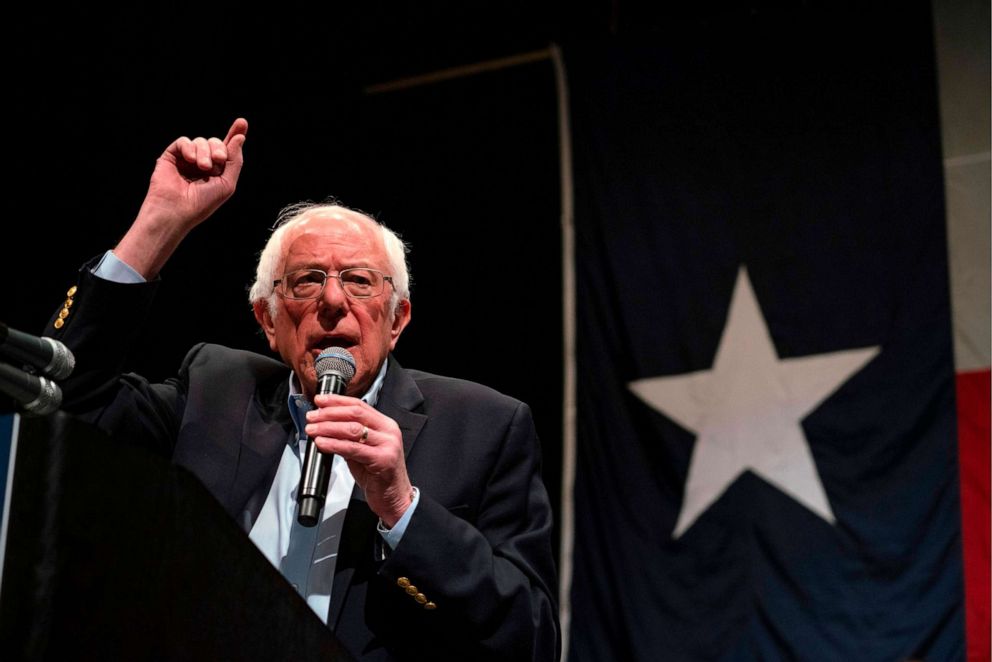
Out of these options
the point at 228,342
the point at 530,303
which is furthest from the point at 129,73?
the point at 530,303

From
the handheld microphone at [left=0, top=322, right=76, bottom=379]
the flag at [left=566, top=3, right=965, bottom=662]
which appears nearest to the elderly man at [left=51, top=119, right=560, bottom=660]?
the handheld microphone at [left=0, top=322, right=76, bottom=379]

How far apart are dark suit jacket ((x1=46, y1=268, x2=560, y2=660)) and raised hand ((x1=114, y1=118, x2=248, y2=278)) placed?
2.4 inches

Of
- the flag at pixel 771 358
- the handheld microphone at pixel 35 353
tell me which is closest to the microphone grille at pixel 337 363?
the handheld microphone at pixel 35 353

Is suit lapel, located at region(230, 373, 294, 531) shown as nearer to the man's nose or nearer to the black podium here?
the man's nose

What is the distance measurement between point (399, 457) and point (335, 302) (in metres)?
0.48

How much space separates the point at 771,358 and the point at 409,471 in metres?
2.52

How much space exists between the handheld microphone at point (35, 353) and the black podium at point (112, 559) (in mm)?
182

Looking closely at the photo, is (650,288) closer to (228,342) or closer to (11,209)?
(228,342)

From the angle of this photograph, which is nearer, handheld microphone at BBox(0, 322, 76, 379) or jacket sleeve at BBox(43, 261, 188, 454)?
handheld microphone at BBox(0, 322, 76, 379)

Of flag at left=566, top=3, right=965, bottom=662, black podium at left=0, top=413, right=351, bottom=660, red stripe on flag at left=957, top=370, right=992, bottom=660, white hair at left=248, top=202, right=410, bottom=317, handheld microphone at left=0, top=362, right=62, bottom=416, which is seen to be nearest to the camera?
black podium at left=0, top=413, right=351, bottom=660

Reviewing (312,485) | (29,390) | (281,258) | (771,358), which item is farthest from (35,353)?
(771,358)

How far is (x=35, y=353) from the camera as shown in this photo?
111cm

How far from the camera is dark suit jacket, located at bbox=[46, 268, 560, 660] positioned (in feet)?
5.76

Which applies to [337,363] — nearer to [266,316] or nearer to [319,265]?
[319,265]
